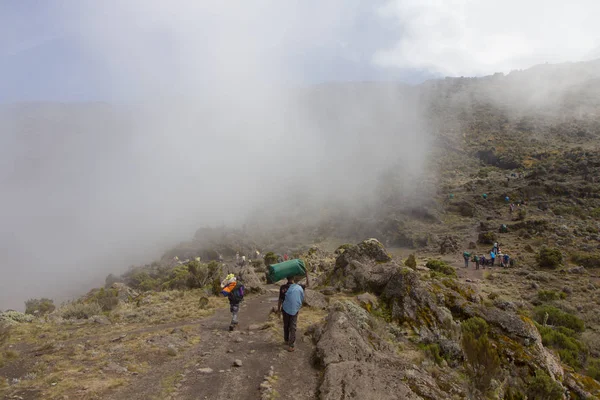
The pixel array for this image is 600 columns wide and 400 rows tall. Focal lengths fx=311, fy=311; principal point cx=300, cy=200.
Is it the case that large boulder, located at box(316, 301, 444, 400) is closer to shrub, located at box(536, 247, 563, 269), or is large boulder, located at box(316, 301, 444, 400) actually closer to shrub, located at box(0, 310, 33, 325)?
shrub, located at box(0, 310, 33, 325)

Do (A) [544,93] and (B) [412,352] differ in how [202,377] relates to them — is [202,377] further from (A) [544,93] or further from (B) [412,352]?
(A) [544,93]

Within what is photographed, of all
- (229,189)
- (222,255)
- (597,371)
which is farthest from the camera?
(229,189)

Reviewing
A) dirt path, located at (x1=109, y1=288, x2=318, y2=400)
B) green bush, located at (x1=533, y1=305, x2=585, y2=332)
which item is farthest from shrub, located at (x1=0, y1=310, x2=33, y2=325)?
green bush, located at (x1=533, y1=305, x2=585, y2=332)

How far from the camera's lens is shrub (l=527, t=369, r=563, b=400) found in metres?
7.16

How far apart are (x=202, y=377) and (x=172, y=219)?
96379mm

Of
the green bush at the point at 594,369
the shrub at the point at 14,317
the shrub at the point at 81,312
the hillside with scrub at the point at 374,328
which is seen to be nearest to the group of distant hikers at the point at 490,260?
the hillside with scrub at the point at 374,328

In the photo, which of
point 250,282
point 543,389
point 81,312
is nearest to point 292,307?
point 543,389

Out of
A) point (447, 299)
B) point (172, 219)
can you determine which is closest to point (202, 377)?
point (447, 299)

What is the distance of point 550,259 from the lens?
90.7 feet

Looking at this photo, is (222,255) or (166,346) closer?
(166,346)

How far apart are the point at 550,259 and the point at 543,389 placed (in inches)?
1033

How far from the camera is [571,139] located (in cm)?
7888

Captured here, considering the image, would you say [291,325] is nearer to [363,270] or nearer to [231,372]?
[231,372]

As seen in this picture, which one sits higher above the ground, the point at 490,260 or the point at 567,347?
the point at 567,347
